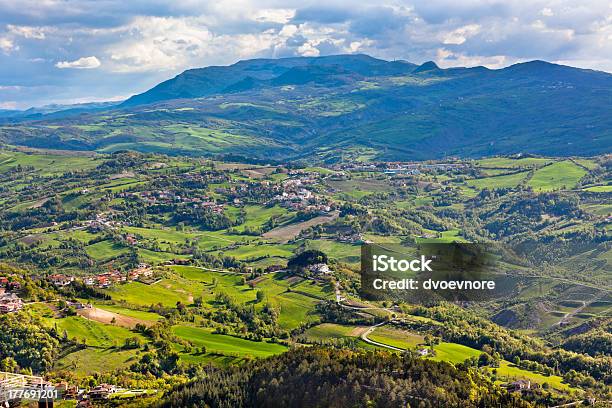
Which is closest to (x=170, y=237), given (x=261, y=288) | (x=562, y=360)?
(x=261, y=288)

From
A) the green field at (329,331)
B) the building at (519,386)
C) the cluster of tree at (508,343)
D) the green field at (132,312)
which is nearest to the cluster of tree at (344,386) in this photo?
the building at (519,386)

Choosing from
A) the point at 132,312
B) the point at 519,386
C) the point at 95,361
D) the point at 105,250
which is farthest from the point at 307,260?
the point at 519,386

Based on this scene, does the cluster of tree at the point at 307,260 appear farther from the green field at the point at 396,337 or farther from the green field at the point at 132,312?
the green field at the point at 132,312

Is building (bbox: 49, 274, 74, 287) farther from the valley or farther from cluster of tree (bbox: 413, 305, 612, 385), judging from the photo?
cluster of tree (bbox: 413, 305, 612, 385)

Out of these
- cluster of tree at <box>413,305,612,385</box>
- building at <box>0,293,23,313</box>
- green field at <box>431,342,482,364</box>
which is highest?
building at <box>0,293,23,313</box>

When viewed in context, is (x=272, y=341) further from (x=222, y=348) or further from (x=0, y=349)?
(x=0, y=349)

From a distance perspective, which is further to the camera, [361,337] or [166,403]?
[361,337]

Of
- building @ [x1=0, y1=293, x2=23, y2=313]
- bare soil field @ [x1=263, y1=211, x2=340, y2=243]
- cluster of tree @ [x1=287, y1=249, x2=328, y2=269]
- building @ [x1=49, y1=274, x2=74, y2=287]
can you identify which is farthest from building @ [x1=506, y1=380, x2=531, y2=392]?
bare soil field @ [x1=263, y1=211, x2=340, y2=243]

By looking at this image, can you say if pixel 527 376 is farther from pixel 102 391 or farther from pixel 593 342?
pixel 102 391
